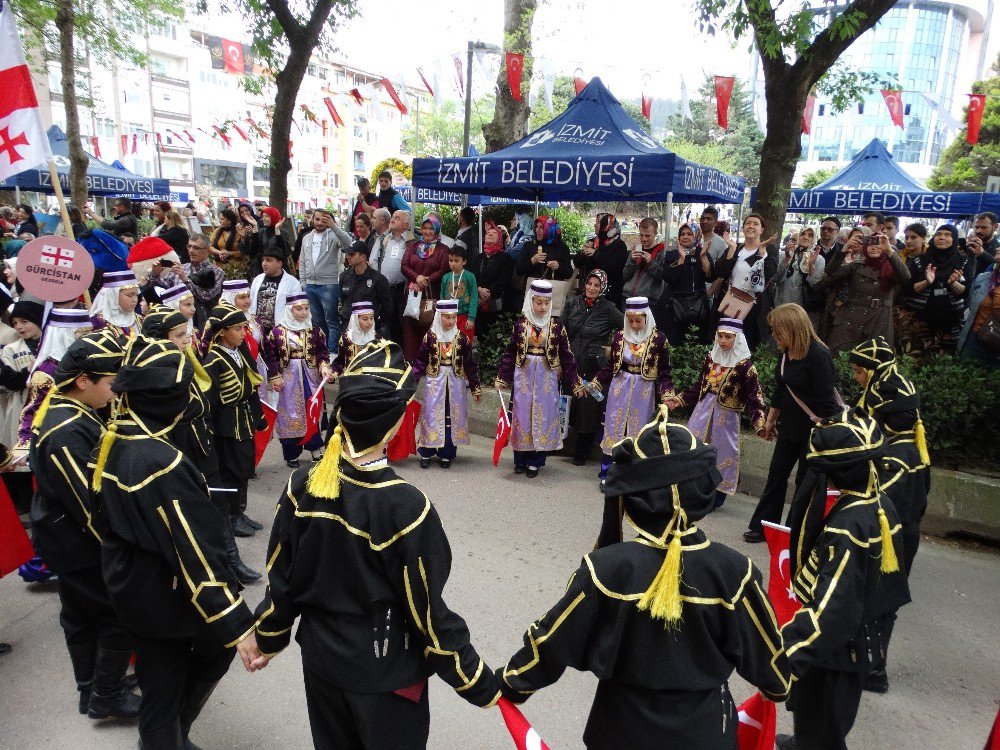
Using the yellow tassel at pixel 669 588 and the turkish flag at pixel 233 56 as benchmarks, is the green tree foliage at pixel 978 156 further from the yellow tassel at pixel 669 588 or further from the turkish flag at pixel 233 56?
the yellow tassel at pixel 669 588

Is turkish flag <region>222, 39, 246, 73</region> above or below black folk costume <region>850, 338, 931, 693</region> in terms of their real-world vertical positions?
above

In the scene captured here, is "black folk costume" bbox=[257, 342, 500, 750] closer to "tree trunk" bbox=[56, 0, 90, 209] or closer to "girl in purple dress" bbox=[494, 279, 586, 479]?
"girl in purple dress" bbox=[494, 279, 586, 479]

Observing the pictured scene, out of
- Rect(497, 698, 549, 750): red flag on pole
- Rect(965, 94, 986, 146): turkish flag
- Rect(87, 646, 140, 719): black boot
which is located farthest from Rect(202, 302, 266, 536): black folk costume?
Rect(965, 94, 986, 146): turkish flag

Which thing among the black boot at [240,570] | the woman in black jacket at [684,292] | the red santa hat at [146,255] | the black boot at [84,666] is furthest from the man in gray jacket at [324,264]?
the black boot at [84,666]

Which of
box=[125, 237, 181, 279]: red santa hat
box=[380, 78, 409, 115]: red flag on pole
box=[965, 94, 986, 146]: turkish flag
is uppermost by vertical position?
box=[380, 78, 409, 115]: red flag on pole

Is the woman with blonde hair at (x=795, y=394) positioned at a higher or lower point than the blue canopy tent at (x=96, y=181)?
lower

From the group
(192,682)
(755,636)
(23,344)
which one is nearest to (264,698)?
(192,682)

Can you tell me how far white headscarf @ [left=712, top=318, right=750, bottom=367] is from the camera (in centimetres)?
596

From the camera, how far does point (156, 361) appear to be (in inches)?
110

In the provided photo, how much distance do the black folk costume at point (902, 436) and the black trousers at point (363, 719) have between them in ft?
7.72

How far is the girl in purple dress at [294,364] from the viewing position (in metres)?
6.86

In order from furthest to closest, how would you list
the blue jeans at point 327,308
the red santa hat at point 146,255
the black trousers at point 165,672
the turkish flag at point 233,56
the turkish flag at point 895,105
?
the turkish flag at point 233,56, the turkish flag at point 895,105, the blue jeans at point 327,308, the red santa hat at point 146,255, the black trousers at point 165,672

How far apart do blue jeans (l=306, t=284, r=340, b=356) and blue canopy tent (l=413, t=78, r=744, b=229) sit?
6.42 feet

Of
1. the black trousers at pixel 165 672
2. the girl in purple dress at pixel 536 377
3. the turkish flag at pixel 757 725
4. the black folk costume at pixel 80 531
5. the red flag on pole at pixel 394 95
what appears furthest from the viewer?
the red flag on pole at pixel 394 95
